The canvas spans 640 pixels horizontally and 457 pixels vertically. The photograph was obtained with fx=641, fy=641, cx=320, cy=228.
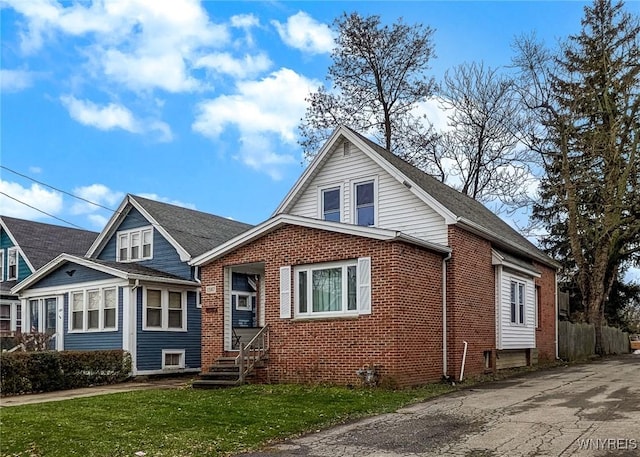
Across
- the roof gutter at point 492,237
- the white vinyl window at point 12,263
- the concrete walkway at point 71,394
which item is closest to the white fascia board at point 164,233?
the concrete walkway at point 71,394

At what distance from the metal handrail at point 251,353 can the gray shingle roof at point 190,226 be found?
702 cm

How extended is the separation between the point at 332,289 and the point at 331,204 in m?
4.90

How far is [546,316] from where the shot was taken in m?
23.6

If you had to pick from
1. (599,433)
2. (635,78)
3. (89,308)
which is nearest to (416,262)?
(599,433)

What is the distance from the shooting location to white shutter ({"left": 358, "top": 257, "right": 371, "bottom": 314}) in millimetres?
14675

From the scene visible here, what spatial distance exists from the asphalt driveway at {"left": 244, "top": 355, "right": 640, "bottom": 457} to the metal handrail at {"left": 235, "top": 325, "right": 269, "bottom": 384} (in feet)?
16.3

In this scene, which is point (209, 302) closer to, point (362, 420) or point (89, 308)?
point (89, 308)

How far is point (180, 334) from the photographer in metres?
22.0

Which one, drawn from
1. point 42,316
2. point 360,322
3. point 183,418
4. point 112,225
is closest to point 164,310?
point 42,316

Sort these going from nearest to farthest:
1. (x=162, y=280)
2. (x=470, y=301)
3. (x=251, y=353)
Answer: (x=251, y=353) < (x=470, y=301) < (x=162, y=280)

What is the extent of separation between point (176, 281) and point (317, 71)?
15.5m

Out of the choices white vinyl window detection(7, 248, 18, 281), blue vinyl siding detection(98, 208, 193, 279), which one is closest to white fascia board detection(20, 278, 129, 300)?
blue vinyl siding detection(98, 208, 193, 279)

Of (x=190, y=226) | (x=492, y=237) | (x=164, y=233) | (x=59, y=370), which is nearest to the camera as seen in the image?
(x=59, y=370)

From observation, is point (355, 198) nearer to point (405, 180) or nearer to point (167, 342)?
point (405, 180)
